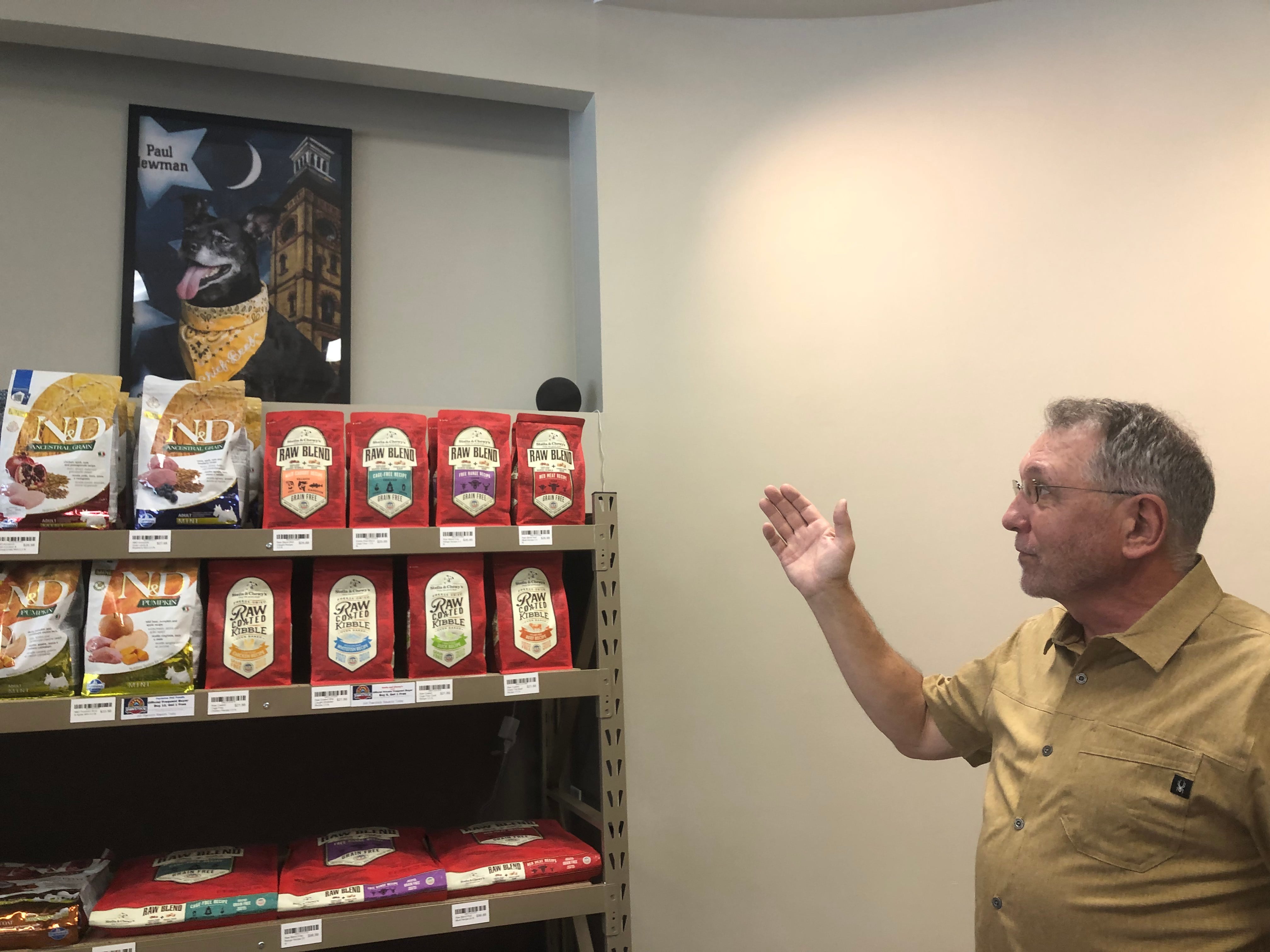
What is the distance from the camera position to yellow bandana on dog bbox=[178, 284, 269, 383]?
2607 mm

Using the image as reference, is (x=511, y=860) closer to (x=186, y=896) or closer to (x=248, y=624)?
(x=186, y=896)

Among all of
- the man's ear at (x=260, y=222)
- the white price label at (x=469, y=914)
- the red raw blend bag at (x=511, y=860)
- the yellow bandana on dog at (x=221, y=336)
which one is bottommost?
the white price label at (x=469, y=914)

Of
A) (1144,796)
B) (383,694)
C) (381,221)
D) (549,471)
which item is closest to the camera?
(1144,796)

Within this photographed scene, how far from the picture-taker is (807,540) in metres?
1.92

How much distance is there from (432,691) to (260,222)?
5.08 feet

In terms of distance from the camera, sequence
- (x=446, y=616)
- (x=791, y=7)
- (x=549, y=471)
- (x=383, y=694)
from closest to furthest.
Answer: (x=383, y=694)
(x=446, y=616)
(x=549, y=471)
(x=791, y=7)

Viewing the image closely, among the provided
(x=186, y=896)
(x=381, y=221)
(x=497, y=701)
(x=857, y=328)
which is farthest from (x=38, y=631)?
(x=857, y=328)

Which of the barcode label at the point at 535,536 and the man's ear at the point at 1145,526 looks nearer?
the man's ear at the point at 1145,526

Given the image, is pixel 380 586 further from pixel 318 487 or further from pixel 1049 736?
pixel 1049 736

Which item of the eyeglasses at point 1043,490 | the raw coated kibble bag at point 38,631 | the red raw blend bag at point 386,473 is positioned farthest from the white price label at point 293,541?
the eyeglasses at point 1043,490

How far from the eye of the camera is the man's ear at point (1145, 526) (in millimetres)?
1551

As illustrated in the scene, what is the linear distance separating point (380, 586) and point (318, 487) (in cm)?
27

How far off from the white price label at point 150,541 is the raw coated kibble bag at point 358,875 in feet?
2.54

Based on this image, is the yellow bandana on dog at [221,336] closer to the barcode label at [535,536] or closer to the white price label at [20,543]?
the white price label at [20,543]
